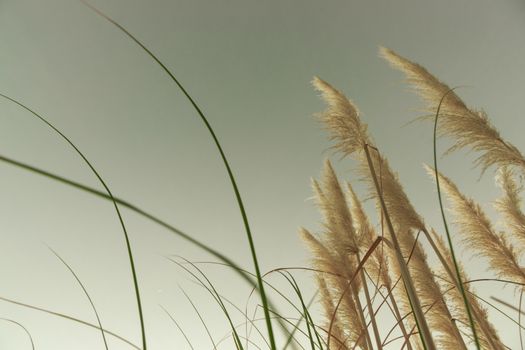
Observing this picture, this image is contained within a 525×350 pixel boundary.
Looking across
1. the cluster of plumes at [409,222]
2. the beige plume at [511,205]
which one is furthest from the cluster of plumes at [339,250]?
the beige plume at [511,205]

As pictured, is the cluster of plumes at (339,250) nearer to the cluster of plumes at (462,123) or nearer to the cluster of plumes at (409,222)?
the cluster of plumes at (409,222)

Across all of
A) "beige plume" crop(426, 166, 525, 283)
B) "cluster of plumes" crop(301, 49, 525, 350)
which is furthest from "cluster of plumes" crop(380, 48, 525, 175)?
"beige plume" crop(426, 166, 525, 283)

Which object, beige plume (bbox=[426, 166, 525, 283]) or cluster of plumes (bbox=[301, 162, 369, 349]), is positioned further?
beige plume (bbox=[426, 166, 525, 283])

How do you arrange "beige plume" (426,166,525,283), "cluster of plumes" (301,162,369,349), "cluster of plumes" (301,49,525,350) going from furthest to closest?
"beige plume" (426,166,525,283) < "cluster of plumes" (301,162,369,349) < "cluster of plumes" (301,49,525,350)

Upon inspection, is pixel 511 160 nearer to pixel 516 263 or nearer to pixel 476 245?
pixel 476 245

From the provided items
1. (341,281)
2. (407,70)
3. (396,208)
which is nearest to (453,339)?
(341,281)

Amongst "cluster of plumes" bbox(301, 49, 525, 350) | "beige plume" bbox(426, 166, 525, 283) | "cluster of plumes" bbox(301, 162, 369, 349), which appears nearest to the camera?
"cluster of plumes" bbox(301, 49, 525, 350)

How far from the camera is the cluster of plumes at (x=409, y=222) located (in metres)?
2.20

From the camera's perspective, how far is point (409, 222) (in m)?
2.13

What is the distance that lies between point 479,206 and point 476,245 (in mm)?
406

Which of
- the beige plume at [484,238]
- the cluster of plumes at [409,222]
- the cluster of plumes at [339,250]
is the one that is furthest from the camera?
the beige plume at [484,238]

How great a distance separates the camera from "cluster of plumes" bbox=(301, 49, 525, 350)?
2.20m

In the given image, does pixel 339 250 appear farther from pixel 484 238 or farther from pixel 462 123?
pixel 484 238

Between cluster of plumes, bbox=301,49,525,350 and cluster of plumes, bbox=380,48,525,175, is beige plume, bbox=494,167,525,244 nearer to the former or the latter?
cluster of plumes, bbox=301,49,525,350
